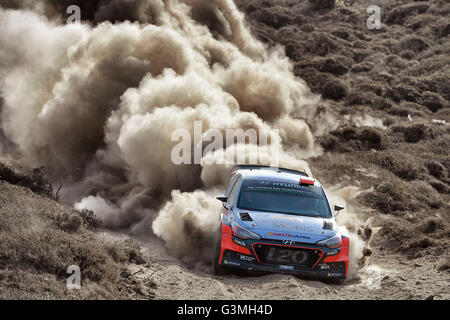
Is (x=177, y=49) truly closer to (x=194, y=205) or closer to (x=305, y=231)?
(x=194, y=205)

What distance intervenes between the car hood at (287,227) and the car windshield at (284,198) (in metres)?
0.28

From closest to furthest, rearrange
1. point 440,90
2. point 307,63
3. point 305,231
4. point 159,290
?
point 159,290
point 305,231
point 440,90
point 307,63

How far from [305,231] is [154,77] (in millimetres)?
13624

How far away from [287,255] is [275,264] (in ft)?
0.75

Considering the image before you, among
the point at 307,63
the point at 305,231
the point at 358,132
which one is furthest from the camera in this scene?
the point at 307,63

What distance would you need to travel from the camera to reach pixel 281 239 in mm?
8570

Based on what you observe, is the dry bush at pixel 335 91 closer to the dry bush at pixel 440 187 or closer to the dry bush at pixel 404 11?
the dry bush at pixel 440 187

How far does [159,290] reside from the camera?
26.8 ft

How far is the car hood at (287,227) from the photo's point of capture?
28.3ft

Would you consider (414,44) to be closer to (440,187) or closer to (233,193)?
(440,187)

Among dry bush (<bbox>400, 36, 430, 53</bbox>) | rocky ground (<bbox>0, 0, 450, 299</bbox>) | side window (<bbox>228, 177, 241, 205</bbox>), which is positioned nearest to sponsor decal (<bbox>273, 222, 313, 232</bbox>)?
rocky ground (<bbox>0, 0, 450, 299</bbox>)

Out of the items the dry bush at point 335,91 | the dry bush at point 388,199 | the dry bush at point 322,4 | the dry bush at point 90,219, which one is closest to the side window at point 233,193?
the dry bush at point 90,219

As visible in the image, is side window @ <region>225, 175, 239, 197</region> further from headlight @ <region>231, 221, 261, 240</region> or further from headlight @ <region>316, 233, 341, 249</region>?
headlight @ <region>316, 233, 341, 249</region>
